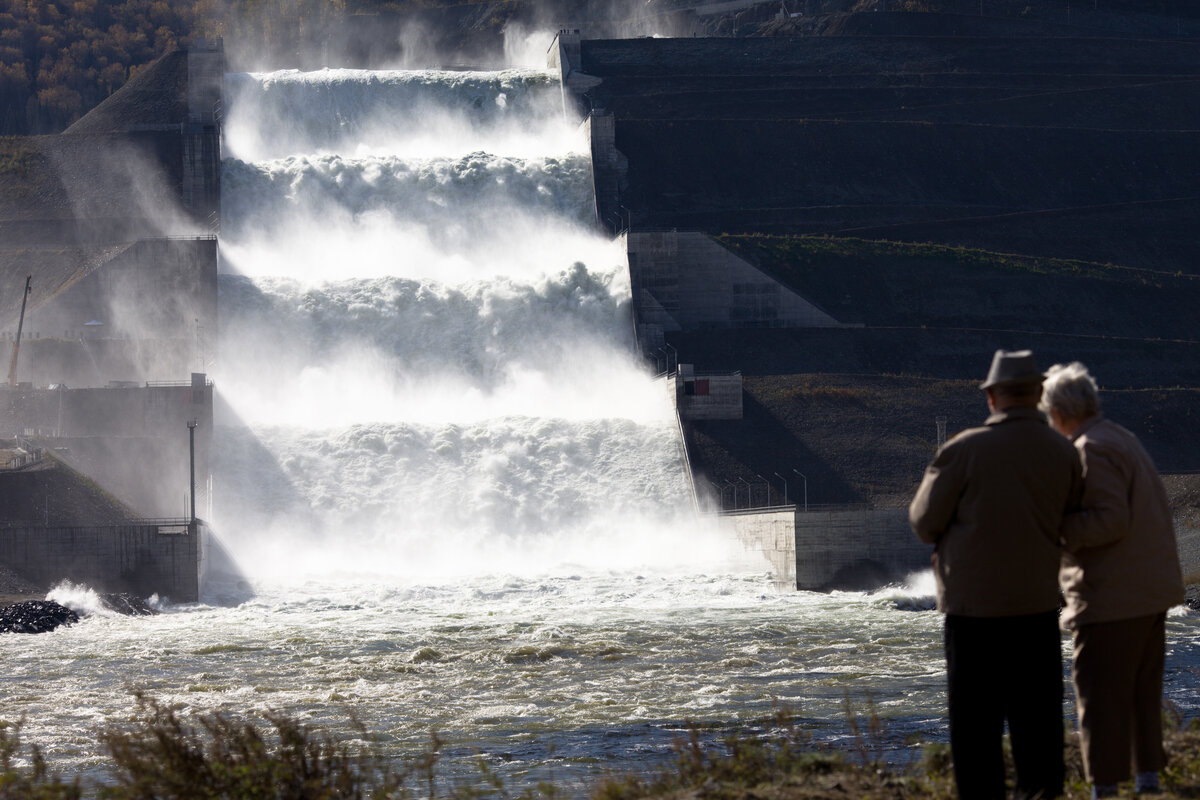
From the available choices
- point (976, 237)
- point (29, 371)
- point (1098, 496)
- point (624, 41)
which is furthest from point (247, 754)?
point (624, 41)

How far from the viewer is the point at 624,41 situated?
67125mm

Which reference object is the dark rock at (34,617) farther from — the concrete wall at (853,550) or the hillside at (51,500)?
the concrete wall at (853,550)

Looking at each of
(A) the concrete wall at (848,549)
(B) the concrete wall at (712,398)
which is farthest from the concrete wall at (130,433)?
(A) the concrete wall at (848,549)

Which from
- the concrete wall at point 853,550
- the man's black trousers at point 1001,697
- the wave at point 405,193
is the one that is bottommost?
the concrete wall at point 853,550

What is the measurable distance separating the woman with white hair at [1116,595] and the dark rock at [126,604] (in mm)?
24951

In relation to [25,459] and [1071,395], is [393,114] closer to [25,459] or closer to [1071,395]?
[25,459]

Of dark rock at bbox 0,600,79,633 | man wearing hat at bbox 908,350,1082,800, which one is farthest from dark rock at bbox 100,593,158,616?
man wearing hat at bbox 908,350,1082,800

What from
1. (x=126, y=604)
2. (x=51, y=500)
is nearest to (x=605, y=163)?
(x=51, y=500)

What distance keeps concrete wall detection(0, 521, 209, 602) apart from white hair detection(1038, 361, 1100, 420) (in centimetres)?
2594

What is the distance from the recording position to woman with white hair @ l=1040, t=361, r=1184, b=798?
694cm

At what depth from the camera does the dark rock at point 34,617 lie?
26.6 meters

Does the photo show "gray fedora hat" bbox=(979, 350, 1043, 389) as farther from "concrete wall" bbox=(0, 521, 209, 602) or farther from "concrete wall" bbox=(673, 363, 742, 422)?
"concrete wall" bbox=(673, 363, 742, 422)

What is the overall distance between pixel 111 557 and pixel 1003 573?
26831 millimetres

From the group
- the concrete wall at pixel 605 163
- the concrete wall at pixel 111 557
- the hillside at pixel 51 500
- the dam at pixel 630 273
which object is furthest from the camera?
Result: the concrete wall at pixel 605 163
